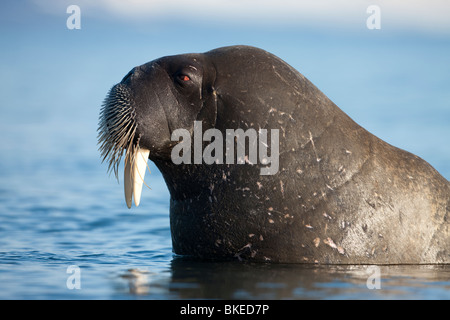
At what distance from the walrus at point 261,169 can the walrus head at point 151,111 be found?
11mm

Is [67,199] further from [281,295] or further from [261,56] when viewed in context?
[281,295]

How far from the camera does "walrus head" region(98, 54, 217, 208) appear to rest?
8.35m

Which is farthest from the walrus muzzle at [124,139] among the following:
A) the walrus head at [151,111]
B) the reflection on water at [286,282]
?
the reflection on water at [286,282]

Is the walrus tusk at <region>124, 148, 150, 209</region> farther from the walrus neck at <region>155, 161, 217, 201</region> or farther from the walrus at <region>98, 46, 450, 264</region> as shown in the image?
the walrus neck at <region>155, 161, 217, 201</region>

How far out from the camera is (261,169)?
8305 millimetres

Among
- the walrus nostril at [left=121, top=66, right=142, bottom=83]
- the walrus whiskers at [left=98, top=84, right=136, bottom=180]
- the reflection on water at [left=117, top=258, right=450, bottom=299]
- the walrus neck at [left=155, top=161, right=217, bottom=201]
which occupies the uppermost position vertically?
the walrus nostril at [left=121, top=66, right=142, bottom=83]

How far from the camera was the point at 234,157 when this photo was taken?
8.33m

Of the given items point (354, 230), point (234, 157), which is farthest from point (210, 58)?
point (354, 230)

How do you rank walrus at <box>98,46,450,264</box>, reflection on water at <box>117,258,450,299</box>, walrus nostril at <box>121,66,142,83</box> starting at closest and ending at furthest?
1. reflection on water at <box>117,258,450,299</box>
2. walrus at <box>98,46,450,264</box>
3. walrus nostril at <box>121,66,142,83</box>

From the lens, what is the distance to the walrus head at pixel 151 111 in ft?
27.4

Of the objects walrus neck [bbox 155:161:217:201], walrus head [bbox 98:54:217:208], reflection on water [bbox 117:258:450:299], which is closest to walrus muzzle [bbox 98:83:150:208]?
walrus head [bbox 98:54:217:208]

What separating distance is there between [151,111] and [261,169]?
1.31m

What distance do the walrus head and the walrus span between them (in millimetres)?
11

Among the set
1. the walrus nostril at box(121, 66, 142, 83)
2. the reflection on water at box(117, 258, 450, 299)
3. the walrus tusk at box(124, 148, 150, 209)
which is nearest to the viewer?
the reflection on water at box(117, 258, 450, 299)
